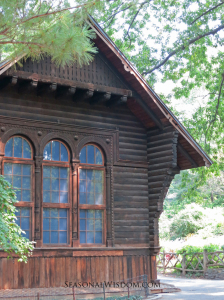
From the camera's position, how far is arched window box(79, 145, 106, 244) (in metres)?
13.8

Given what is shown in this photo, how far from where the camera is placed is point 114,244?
14.1 meters

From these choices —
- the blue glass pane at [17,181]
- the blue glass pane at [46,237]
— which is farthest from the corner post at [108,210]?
the blue glass pane at [17,181]

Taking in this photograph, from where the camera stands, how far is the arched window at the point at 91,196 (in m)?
13.8

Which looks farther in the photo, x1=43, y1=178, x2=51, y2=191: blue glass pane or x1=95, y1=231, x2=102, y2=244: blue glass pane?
x1=95, y1=231, x2=102, y2=244: blue glass pane

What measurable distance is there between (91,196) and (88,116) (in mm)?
2514

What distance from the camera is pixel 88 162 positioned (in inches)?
562

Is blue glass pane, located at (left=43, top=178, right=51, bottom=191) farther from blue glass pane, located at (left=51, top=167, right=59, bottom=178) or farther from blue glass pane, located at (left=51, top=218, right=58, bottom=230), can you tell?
blue glass pane, located at (left=51, top=218, right=58, bottom=230)

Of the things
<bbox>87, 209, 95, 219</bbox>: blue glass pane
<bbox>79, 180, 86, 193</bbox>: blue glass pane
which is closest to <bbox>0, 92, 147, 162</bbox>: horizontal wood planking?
<bbox>79, 180, 86, 193</bbox>: blue glass pane

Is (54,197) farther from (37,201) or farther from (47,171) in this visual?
(47,171)

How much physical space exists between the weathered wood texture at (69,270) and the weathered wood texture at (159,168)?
3.17ft

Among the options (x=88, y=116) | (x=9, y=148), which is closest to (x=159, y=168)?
(x=88, y=116)

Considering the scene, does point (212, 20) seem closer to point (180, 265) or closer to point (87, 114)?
point (87, 114)

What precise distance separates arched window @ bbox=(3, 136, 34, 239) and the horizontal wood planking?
2.90 feet

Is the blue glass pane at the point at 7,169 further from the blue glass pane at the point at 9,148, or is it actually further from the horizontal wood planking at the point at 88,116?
the horizontal wood planking at the point at 88,116
